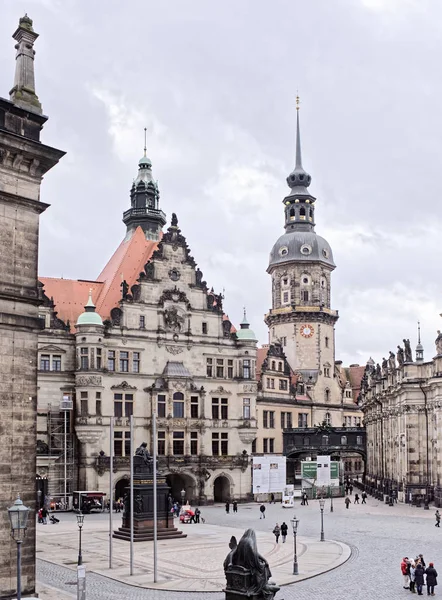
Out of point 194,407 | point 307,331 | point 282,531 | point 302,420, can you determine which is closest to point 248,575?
point 282,531

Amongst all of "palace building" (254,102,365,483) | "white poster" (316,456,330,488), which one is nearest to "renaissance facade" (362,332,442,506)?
"white poster" (316,456,330,488)

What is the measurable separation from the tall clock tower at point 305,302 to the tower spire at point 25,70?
263 ft

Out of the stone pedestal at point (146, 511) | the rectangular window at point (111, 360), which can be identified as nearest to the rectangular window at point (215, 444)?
the rectangular window at point (111, 360)

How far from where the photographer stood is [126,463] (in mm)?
67875

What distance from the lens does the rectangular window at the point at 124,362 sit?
69938 mm

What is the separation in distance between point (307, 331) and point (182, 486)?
37882 millimetres

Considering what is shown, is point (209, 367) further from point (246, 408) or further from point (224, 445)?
point (224, 445)

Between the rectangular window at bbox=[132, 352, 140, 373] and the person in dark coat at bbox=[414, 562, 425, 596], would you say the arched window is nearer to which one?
the rectangular window at bbox=[132, 352, 140, 373]

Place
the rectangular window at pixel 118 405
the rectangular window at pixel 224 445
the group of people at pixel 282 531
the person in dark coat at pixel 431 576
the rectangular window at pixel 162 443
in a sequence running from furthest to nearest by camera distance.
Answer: the rectangular window at pixel 224 445 → the rectangular window at pixel 162 443 → the rectangular window at pixel 118 405 → the group of people at pixel 282 531 → the person in dark coat at pixel 431 576

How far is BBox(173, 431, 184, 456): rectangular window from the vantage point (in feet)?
234

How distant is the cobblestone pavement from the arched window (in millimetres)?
8719

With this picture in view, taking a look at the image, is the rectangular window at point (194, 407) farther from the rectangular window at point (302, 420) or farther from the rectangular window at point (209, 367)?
the rectangular window at point (302, 420)

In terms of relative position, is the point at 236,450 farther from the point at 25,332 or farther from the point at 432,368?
the point at 25,332

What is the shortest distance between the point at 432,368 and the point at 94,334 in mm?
29616
